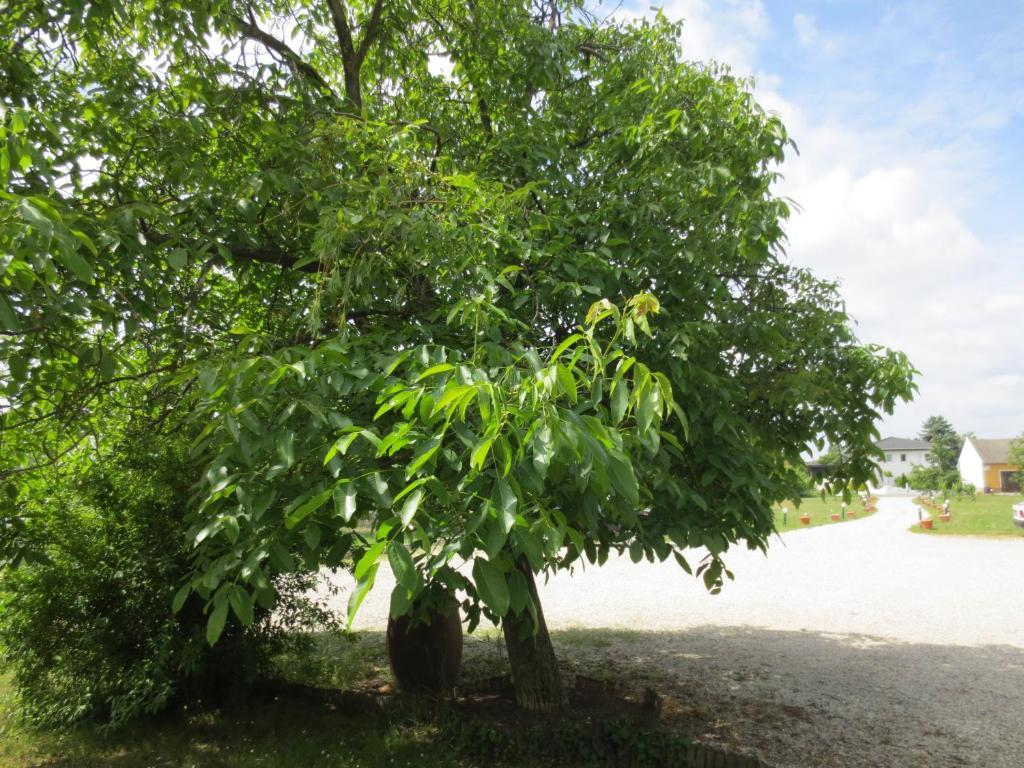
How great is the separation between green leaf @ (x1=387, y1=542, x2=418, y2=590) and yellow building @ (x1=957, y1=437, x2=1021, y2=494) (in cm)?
6615

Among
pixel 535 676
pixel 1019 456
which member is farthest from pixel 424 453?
pixel 1019 456

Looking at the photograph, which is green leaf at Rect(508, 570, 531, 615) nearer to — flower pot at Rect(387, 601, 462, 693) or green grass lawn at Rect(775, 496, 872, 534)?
flower pot at Rect(387, 601, 462, 693)

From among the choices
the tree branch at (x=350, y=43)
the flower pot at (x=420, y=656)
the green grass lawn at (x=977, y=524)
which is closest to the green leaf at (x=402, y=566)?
the flower pot at (x=420, y=656)

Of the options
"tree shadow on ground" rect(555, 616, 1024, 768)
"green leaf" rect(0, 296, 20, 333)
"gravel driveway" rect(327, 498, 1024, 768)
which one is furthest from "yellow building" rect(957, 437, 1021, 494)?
"green leaf" rect(0, 296, 20, 333)

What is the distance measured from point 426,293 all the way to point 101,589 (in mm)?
3426

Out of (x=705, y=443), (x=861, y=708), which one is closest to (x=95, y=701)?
(x=705, y=443)

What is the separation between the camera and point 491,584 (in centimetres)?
203

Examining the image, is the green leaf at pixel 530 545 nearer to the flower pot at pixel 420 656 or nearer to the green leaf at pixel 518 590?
the green leaf at pixel 518 590

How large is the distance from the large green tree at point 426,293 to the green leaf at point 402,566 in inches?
0.5

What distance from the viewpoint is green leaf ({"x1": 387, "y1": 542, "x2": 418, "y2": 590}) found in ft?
6.08

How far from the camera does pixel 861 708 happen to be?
20.8 feet

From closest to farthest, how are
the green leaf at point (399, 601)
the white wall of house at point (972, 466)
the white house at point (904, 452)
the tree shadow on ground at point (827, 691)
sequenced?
1. the green leaf at point (399, 601)
2. the tree shadow on ground at point (827, 691)
3. the white wall of house at point (972, 466)
4. the white house at point (904, 452)

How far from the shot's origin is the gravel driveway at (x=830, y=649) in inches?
222

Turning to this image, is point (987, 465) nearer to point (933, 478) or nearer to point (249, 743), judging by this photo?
point (933, 478)
